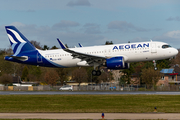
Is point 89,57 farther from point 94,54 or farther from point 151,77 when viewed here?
point 151,77

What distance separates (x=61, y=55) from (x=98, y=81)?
5309cm

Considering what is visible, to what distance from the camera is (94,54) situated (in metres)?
44.2

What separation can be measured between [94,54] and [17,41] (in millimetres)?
14540

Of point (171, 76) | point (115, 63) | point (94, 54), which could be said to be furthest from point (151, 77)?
point (115, 63)

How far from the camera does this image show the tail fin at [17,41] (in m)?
48.1

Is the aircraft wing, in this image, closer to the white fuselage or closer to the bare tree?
the white fuselage

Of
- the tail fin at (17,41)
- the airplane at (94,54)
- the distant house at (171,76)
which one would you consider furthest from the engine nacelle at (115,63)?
the distant house at (171,76)

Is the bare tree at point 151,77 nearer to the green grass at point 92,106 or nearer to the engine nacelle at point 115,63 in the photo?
the engine nacelle at point 115,63

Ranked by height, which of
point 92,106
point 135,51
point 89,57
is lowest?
point 92,106

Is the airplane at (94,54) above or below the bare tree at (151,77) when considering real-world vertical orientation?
above

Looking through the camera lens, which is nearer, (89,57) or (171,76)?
(89,57)

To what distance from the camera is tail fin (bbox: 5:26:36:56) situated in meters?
48.1

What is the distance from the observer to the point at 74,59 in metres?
45.5

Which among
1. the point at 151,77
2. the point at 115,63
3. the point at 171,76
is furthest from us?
the point at 171,76
